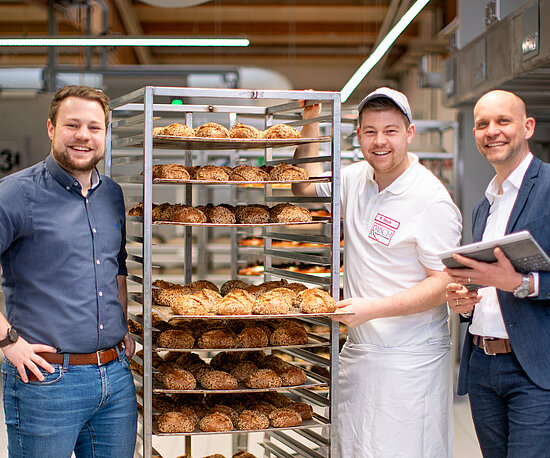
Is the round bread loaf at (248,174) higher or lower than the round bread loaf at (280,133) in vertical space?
lower

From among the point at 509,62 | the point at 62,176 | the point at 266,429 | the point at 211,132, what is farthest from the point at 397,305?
the point at 509,62

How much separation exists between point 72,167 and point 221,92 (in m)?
0.66

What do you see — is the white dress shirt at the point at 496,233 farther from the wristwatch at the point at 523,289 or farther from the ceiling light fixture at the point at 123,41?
the ceiling light fixture at the point at 123,41

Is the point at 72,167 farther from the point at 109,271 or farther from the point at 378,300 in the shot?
the point at 378,300

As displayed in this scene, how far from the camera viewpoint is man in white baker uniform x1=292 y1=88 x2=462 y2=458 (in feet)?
8.83

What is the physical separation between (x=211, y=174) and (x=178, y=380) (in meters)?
0.89

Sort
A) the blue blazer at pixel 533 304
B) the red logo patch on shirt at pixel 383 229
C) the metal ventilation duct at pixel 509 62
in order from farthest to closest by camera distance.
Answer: the metal ventilation duct at pixel 509 62 → the red logo patch on shirt at pixel 383 229 → the blue blazer at pixel 533 304

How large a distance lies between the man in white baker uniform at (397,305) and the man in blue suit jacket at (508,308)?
178 millimetres

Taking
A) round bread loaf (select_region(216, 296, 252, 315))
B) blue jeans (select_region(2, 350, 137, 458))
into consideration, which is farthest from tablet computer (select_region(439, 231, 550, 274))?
blue jeans (select_region(2, 350, 137, 458))

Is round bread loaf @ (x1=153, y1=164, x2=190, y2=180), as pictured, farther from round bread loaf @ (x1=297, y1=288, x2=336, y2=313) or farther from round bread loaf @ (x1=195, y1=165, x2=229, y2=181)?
round bread loaf @ (x1=297, y1=288, x2=336, y2=313)

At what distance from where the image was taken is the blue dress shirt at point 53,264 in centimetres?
234

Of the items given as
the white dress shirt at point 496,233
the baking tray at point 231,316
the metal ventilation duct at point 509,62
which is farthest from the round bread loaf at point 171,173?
the metal ventilation duct at point 509,62

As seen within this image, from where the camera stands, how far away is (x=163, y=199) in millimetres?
9195

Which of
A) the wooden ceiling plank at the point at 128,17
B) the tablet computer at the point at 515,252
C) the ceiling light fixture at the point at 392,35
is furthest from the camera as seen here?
the wooden ceiling plank at the point at 128,17
